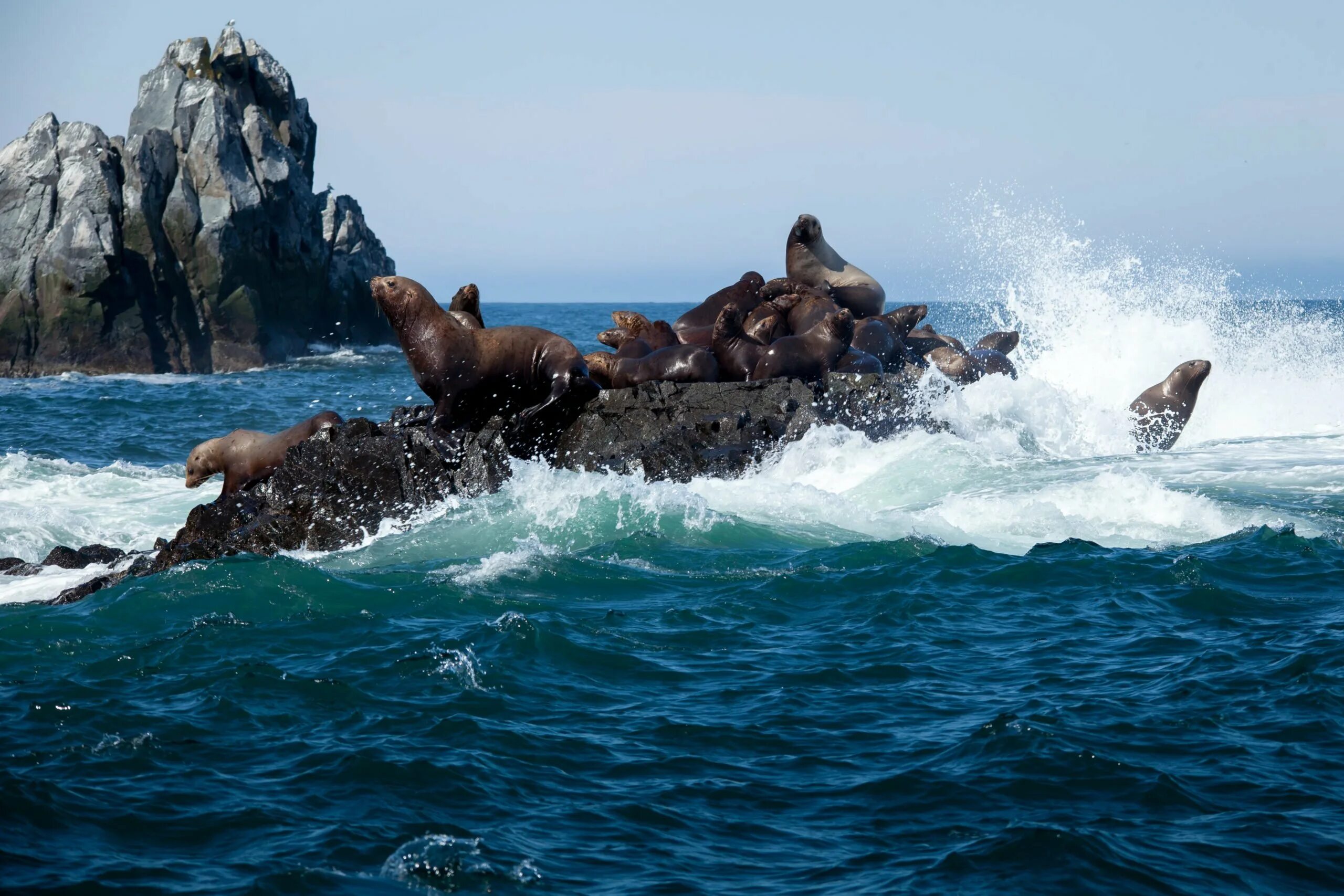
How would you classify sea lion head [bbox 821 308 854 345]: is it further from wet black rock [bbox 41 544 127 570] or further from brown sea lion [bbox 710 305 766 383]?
wet black rock [bbox 41 544 127 570]

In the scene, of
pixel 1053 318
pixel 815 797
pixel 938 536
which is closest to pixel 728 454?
pixel 938 536

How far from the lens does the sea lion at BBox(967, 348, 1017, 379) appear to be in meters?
16.6

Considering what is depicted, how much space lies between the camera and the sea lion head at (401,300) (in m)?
12.7

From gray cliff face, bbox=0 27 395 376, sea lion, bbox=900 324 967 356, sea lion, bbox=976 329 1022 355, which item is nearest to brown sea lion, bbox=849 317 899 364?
sea lion, bbox=900 324 967 356

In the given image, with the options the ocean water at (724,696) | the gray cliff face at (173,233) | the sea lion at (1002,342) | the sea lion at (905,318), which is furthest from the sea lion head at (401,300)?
the gray cliff face at (173,233)

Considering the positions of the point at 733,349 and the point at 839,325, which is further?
the point at 839,325

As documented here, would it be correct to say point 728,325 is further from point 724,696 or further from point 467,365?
point 724,696

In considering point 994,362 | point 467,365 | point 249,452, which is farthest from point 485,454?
point 994,362

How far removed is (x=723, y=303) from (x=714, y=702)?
1041 centimetres

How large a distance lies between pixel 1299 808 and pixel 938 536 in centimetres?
527

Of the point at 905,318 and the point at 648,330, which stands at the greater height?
the point at 905,318

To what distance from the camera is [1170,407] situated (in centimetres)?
1638

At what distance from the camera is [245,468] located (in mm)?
12766

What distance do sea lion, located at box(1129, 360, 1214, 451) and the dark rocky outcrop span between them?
11.7 feet
